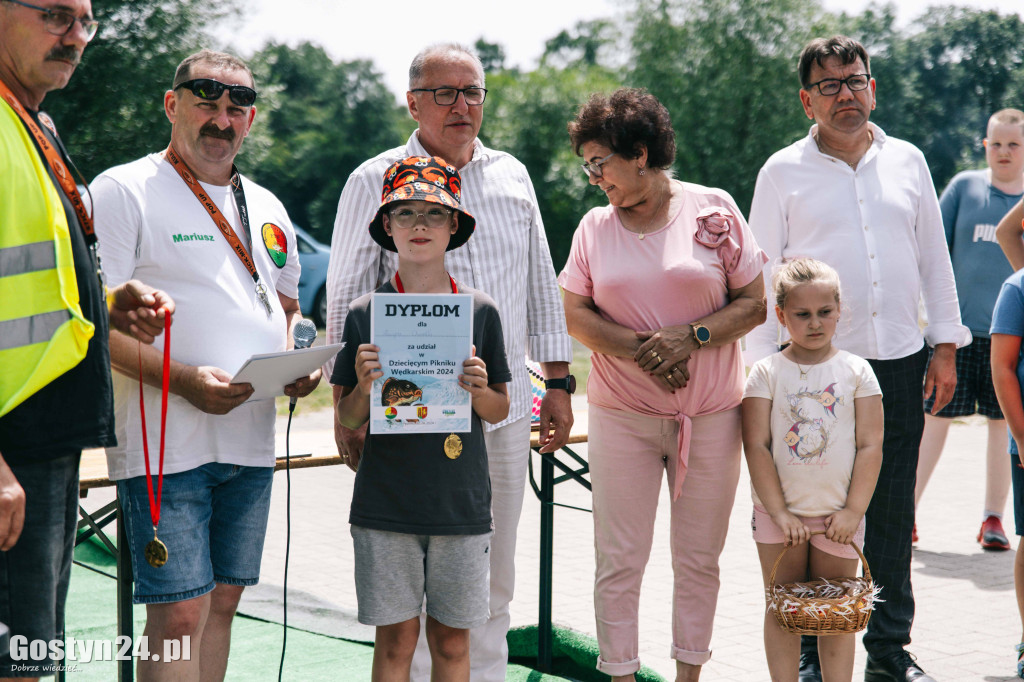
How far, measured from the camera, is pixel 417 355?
300 cm

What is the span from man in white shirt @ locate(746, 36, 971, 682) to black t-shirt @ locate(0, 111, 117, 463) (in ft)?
8.28

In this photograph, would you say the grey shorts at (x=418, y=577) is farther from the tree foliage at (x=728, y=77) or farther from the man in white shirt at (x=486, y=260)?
the tree foliage at (x=728, y=77)

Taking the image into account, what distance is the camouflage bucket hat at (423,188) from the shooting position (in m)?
3.10

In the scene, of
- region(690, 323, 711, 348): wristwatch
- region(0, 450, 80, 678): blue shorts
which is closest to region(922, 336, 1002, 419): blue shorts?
region(690, 323, 711, 348): wristwatch

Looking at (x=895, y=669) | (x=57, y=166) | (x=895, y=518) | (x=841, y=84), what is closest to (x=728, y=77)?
(x=841, y=84)

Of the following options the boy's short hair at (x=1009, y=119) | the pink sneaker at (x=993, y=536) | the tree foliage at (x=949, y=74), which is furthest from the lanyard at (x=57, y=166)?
the tree foliage at (x=949, y=74)

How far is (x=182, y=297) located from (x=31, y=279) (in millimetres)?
890

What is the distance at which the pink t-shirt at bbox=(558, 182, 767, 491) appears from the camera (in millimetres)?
3709

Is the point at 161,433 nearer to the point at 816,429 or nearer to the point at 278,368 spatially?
the point at 278,368

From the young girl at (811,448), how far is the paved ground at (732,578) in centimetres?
92

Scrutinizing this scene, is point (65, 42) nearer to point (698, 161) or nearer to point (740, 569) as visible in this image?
point (740, 569)

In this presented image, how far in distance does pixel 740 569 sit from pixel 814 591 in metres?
2.59

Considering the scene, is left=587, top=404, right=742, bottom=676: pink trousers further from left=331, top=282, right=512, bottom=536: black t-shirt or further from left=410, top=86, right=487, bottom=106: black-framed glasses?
left=410, top=86, right=487, bottom=106: black-framed glasses

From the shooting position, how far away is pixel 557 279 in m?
4.02
